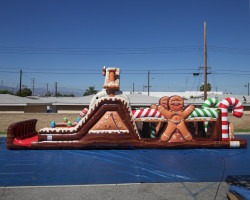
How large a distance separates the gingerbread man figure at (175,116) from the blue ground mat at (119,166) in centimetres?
71

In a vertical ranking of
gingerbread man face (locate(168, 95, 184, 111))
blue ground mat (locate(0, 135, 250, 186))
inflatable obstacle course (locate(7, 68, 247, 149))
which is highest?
gingerbread man face (locate(168, 95, 184, 111))

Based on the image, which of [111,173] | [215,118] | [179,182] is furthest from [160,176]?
[215,118]

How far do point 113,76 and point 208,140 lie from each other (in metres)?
4.83

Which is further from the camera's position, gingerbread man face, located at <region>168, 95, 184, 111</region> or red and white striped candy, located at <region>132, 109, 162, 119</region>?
gingerbread man face, located at <region>168, 95, 184, 111</region>

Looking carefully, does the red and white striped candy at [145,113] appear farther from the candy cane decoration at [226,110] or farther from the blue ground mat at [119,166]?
the candy cane decoration at [226,110]

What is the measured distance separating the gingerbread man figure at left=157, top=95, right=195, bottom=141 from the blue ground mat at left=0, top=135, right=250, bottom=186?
71 centimetres

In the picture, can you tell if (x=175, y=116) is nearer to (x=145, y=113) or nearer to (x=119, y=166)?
(x=145, y=113)

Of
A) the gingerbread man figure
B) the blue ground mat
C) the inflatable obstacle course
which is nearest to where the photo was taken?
the blue ground mat

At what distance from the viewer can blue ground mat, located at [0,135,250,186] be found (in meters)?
7.04

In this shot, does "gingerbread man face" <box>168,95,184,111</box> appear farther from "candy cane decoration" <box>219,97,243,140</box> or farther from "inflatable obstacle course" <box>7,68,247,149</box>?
"candy cane decoration" <box>219,97,243,140</box>

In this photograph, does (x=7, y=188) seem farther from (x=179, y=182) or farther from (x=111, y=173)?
(x=179, y=182)

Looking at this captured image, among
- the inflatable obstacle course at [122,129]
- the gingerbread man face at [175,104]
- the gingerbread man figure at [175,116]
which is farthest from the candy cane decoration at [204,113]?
the gingerbread man face at [175,104]

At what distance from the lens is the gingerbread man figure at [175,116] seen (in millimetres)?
11734

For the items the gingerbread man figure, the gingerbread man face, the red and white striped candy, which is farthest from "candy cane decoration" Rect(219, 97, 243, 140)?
the red and white striped candy
